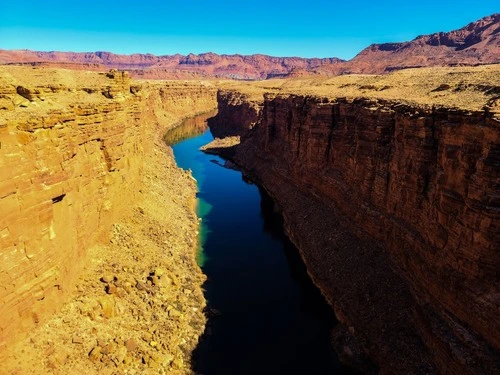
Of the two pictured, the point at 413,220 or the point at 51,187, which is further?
the point at 413,220

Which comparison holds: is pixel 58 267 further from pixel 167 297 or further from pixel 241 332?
pixel 241 332

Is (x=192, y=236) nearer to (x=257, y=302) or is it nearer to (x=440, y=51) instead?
(x=257, y=302)

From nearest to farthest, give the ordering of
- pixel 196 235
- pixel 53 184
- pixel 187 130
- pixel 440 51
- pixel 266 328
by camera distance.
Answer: pixel 53 184, pixel 266 328, pixel 196 235, pixel 187 130, pixel 440 51

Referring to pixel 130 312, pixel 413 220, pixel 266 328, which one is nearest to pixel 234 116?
pixel 413 220

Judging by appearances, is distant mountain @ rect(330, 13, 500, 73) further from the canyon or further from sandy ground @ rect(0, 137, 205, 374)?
sandy ground @ rect(0, 137, 205, 374)

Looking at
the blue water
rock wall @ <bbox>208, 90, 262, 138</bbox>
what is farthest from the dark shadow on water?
rock wall @ <bbox>208, 90, 262, 138</bbox>

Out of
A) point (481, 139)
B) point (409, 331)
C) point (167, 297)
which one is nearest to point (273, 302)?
point (167, 297)

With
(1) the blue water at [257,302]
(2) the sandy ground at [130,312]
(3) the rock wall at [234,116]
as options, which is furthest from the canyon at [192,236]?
(3) the rock wall at [234,116]
